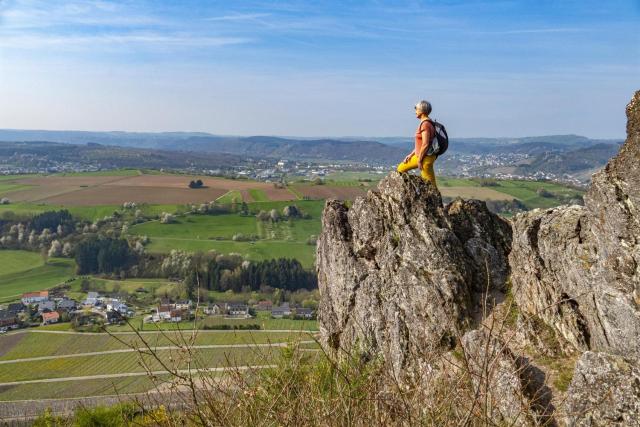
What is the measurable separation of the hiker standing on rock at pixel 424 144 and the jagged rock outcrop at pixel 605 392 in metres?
7.30

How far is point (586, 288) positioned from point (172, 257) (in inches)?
3354

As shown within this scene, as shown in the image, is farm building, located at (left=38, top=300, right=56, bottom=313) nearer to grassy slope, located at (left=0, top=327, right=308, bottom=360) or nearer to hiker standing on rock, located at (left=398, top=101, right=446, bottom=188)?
grassy slope, located at (left=0, top=327, right=308, bottom=360)

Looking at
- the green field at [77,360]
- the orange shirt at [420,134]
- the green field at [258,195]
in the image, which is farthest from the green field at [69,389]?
the green field at [258,195]

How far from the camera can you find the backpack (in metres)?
13.9

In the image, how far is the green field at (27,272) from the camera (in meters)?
80.6

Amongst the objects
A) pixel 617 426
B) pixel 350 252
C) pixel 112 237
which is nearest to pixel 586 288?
pixel 617 426

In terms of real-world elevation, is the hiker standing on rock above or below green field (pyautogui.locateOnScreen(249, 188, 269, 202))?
above

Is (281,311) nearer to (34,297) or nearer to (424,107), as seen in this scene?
(34,297)

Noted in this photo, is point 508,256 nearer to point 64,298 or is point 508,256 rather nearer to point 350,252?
point 350,252

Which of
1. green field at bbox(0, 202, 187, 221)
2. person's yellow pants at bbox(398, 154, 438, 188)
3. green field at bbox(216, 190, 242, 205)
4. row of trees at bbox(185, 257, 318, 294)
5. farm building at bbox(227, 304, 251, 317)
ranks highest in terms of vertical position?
person's yellow pants at bbox(398, 154, 438, 188)

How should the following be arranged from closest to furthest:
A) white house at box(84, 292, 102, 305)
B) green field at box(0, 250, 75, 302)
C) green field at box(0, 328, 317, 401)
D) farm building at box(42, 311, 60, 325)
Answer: green field at box(0, 328, 317, 401) < farm building at box(42, 311, 60, 325) < white house at box(84, 292, 102, 305) < green field at box(0, 250, 75, 302)

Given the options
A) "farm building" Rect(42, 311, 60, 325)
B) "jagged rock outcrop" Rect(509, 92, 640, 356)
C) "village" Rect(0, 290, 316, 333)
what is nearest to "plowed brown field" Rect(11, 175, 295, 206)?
"village" Rect(0, 290, 316, 333)

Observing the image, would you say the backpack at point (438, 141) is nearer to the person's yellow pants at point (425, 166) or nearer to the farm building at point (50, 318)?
the person's yellow pants at point (425, 166)

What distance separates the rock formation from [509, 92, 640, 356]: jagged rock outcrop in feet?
0.07
